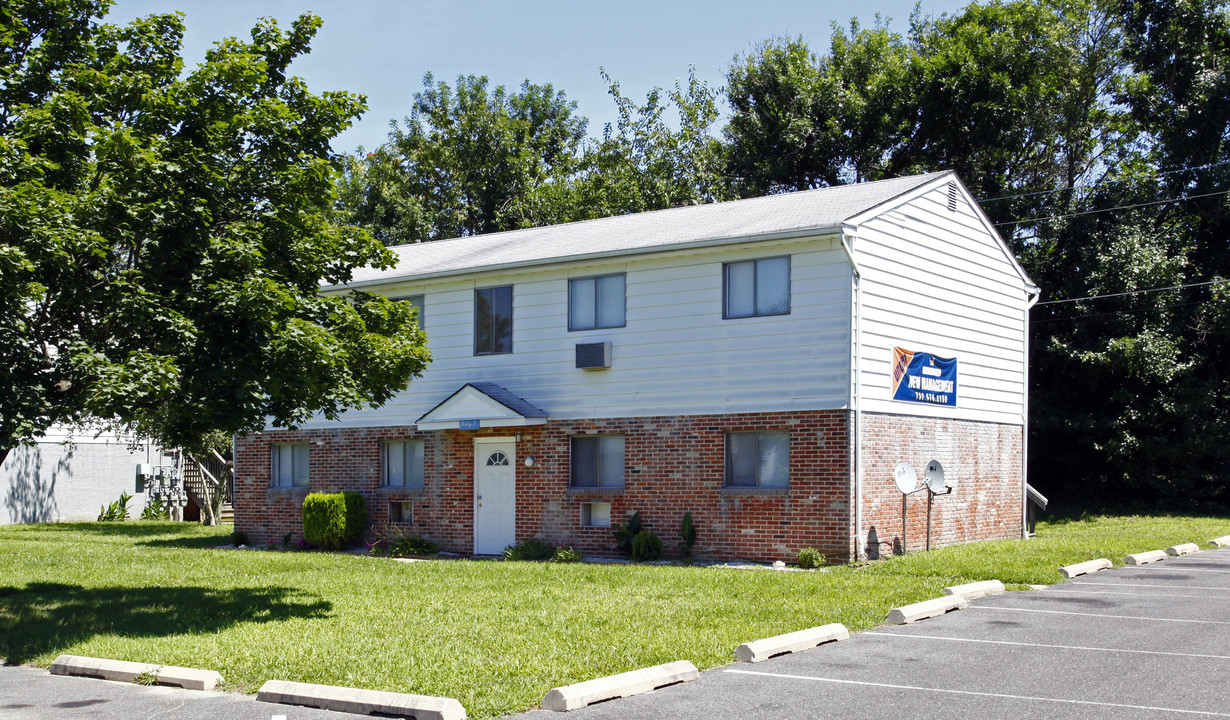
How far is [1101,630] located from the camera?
37.3ft

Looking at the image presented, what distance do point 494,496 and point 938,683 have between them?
530 inches

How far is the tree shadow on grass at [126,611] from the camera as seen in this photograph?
37.8ft

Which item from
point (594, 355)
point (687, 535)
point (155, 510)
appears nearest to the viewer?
point (687, 535)

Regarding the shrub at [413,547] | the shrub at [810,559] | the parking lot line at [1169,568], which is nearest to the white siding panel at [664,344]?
the shrub at [810,559]

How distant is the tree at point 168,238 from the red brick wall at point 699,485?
6451 millimetres

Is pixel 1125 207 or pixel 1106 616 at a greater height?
pixel 1125 207

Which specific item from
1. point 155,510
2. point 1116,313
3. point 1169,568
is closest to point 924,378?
point 1169,568

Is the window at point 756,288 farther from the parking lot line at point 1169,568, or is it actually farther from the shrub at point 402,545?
the shrub at point 402,545

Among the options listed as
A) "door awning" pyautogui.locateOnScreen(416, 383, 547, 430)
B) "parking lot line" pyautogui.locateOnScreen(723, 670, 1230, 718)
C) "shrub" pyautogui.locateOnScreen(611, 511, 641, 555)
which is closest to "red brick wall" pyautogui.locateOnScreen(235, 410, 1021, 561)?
"shrub" pyautogui.locateOnScreen(611, 511, 641, 555)

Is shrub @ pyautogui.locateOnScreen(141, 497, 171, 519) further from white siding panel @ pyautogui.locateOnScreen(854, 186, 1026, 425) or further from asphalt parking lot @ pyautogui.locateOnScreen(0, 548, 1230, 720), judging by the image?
asphalt parking lot @ pyautogui.locateOnScreen(0, 548, 1230, 720)

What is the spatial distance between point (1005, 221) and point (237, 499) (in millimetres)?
21539

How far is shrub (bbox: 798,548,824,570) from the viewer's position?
1755cm

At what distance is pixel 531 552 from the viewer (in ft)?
66.2

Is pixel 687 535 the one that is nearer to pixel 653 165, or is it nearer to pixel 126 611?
pixel 126 611
